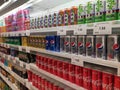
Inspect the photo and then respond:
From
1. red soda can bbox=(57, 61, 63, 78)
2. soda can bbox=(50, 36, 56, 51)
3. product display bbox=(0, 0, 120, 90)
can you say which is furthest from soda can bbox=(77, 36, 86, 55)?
soda can bbox=(50, 36, 56, 51)

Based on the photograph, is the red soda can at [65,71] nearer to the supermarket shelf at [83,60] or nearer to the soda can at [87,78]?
the supermarket shelf at [83,60]

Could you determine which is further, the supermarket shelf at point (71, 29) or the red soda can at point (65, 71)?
the red soda can at point (65, 71)

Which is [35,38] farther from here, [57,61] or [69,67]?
[69,67]

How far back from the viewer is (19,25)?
3670 millimetres

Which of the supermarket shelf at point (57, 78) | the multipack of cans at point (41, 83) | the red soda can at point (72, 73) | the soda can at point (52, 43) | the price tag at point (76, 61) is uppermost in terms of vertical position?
the soda can at point (52, 43)

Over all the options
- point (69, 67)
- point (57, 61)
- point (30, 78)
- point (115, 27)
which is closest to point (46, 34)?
point (57, 61)

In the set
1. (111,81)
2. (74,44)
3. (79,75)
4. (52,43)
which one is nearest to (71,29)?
(74,44)

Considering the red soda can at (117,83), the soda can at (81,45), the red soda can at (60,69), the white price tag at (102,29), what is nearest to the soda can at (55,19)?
the red soda can at (60,69)

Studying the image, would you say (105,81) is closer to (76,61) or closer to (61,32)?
(76,61)

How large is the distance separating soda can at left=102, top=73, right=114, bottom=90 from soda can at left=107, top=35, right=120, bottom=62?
13 centimetres

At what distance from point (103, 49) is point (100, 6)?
1.04 ft

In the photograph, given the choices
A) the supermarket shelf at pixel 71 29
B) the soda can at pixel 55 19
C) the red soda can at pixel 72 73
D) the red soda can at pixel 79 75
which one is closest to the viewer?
the supermarket shelf at pixel 71 29

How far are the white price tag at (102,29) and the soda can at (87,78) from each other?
354mm

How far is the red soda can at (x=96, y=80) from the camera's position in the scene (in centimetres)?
152
